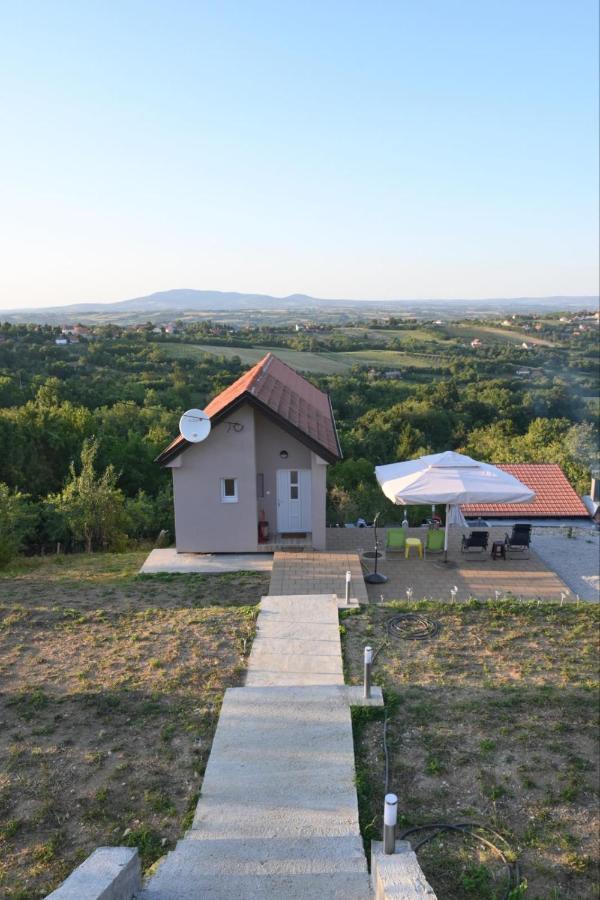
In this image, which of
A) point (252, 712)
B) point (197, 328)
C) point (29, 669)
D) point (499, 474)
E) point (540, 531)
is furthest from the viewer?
point (197, 328)

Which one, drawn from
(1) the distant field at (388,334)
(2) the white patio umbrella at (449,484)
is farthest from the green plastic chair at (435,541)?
(1) the distant field at (388,334)

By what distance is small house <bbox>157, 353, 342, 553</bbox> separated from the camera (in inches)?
539

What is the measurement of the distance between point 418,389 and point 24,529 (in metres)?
45.6

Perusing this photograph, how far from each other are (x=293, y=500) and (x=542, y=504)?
29.3 feet

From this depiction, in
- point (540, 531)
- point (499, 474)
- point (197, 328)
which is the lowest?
point (540, 531)

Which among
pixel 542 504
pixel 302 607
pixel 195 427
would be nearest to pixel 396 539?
A: pixel 302 607

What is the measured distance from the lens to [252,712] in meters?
7.46

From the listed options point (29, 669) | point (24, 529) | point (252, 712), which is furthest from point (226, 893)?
point (24, 529)

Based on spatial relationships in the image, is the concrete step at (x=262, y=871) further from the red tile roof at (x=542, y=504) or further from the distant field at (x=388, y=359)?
the distant field at (x=388, y=359)

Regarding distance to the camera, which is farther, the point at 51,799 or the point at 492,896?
the point at 51,799

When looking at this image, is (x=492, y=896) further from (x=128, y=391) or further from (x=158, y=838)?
(x=128, y=391)

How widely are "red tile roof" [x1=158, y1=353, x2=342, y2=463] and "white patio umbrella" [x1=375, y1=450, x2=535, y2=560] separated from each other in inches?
64.6

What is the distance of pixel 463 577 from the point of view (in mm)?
12867

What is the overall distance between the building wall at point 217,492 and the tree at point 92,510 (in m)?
3.26
